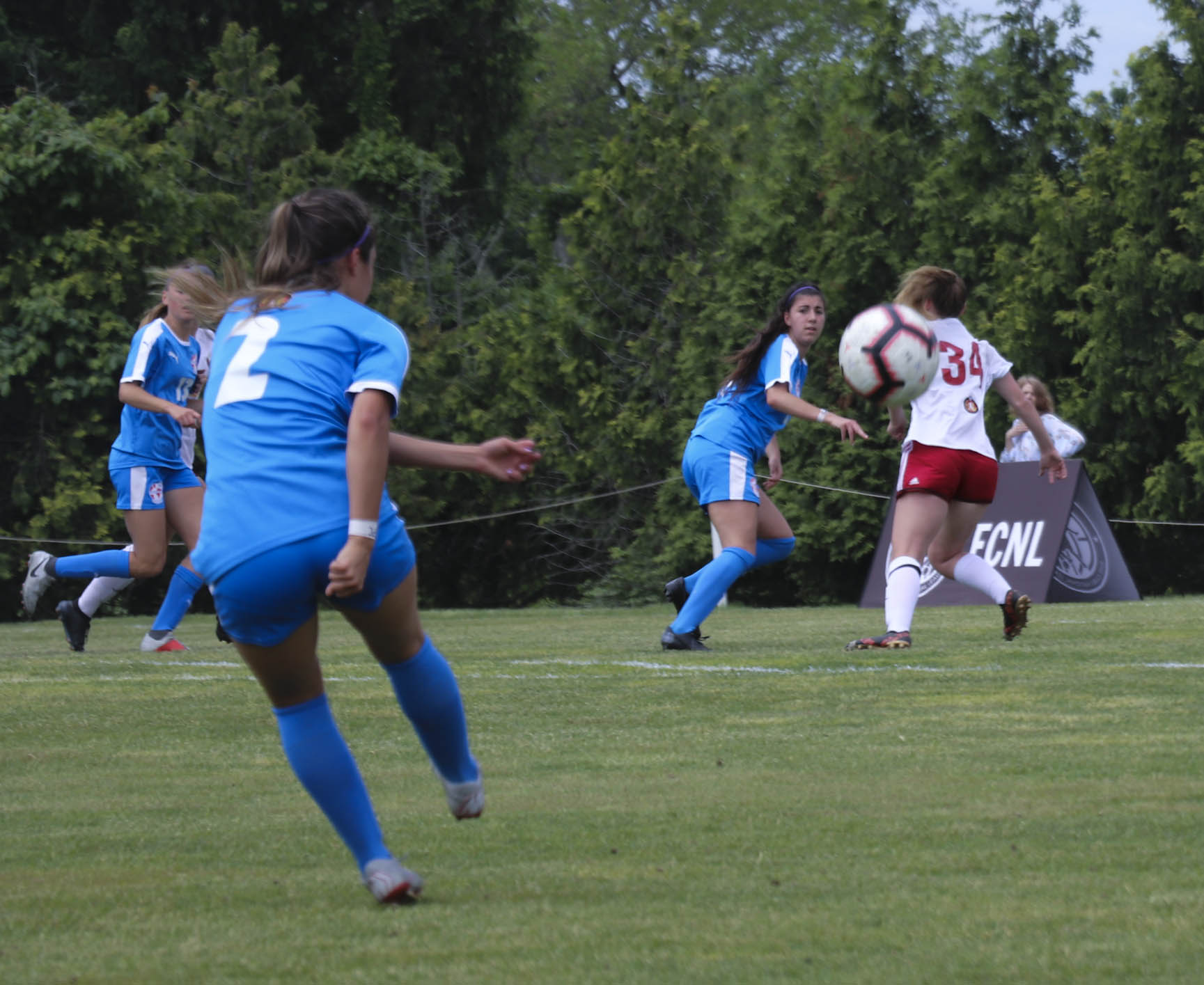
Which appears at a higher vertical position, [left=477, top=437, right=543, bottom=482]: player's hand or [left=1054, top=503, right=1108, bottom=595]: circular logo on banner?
[left=477, top=437, right=543, bottom=482]: player's hand

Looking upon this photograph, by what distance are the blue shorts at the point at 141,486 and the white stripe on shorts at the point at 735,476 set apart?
311 cm

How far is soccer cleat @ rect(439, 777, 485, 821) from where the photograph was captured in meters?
4.08

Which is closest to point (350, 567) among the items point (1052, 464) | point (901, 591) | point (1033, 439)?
point (901, 591)

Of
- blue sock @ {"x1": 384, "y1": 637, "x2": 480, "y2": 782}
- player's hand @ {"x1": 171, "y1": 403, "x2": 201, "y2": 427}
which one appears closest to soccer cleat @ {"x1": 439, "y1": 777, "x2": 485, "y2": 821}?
blue sock @ {"x1": 384, "y1": 637, "x2": 480, "y2": 782}

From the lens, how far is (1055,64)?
18844mm

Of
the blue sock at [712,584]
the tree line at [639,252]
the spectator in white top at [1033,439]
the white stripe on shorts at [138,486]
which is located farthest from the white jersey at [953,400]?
the tree line at [639,252]

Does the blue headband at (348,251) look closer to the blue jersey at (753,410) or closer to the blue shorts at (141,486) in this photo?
the blue jersey at (753,410)

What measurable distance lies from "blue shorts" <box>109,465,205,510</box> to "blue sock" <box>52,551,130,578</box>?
488 mm

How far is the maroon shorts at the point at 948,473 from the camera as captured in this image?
8656 millimetres

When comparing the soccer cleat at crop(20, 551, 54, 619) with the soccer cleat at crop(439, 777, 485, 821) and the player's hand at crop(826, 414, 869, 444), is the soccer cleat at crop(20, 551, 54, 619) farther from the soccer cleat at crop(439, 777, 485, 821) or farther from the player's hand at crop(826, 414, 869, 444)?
the soccer cleat at crop(439, 777, 485, 821)

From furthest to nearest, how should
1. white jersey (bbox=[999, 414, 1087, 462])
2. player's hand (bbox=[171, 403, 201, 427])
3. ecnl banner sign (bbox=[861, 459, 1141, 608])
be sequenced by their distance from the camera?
white jersey (bbox=[999, 414, 1087, 462]) < ecnl banner sign (bbox=[861, 459, 1141, 608]) < player's hand (bbox=[171, 403, 201, 427])

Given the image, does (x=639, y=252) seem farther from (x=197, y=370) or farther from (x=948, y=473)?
(x=948, y=473)

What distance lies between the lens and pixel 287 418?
3662mm

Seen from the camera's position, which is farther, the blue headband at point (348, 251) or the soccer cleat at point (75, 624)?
the soccer cleat at point (75, 624)
